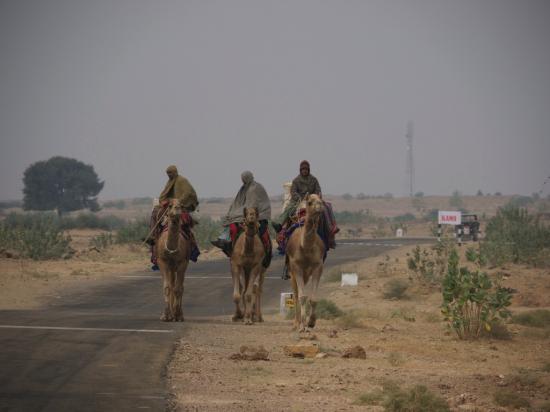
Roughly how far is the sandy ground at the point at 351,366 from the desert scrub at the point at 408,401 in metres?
0.17

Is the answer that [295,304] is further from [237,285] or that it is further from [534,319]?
[534,319]

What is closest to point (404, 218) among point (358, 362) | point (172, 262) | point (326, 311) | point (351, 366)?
point (326, 311)

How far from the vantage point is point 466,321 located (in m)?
21.0

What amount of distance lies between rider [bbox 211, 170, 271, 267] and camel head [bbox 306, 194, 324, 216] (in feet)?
8.17

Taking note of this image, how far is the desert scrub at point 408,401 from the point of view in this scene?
12.7m

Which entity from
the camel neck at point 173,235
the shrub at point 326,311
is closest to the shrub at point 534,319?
the shrub at point 326,311

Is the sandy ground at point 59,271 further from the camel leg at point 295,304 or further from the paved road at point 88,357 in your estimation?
the camel leg at point 295,304

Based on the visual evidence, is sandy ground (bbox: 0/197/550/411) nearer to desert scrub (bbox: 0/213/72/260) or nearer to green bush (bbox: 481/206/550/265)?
green bush (bbox: 481/206/550/265)

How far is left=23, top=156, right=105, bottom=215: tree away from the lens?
151125 millimetres

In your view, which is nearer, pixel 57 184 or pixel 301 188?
pixel 301 188

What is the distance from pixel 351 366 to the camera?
16.6 m

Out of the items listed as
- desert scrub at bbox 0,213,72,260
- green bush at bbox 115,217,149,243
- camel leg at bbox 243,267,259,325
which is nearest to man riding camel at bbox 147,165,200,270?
camel leg at bbox 243,267,259,325

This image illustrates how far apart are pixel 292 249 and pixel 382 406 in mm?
8785

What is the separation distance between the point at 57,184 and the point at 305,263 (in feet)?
441
